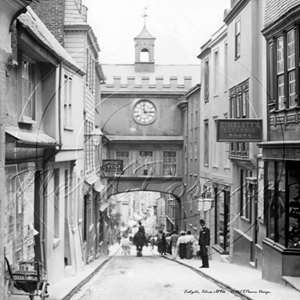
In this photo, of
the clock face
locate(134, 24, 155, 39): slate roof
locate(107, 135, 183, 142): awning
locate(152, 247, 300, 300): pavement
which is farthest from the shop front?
locate(134, 24, 155, 39): slate roof

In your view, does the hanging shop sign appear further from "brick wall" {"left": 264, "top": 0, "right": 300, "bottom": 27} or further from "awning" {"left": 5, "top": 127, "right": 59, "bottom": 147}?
"brick wall" {"left": 264, "top": 0, "right": 300, "bottom": 27}

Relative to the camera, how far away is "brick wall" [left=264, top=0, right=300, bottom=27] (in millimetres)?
11688

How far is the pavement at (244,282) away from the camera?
11061 mm

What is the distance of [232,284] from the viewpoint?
1179 cm

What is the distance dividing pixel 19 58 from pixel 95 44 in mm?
2176

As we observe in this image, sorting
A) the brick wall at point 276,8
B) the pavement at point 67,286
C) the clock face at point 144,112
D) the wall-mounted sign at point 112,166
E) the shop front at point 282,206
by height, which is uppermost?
the brick wall at point 276,8

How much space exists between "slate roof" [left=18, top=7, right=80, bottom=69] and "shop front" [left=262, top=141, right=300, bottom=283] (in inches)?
176

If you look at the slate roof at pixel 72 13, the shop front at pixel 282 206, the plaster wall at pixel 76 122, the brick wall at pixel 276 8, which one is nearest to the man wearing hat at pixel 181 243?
the shop front at pixel 282 206

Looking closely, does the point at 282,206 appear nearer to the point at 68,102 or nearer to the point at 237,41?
the point at 237,41

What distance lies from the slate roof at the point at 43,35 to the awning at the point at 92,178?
7.51ft

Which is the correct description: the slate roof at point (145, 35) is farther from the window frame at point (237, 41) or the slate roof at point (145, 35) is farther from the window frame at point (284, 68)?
the window frame at point (284, 68)

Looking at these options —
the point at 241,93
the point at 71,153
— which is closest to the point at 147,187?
the point at 71,153

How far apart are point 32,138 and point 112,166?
174cm

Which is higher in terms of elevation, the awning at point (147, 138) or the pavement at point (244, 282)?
the awning at point (147, 138)
